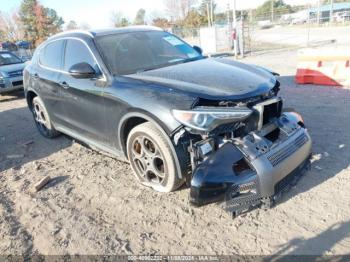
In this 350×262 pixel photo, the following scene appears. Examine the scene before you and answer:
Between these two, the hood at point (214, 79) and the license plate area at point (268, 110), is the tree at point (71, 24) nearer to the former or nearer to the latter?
the hood at point (214, 79)

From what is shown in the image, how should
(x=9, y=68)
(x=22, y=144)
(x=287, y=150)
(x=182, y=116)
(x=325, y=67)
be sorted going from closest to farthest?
(x=182, y=116), (x=287, y=150), (x=22, y=144), (x=325, y=67), (x=9, y=68)

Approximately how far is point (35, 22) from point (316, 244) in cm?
5594

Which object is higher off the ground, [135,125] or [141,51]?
[141,51]

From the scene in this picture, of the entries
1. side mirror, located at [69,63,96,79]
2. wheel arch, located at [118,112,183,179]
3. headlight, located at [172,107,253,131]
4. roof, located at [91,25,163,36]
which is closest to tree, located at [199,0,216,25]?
roof, located at [91,25,163,36]

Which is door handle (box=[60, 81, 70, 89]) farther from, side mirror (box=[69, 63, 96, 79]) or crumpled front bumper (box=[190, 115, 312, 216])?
crumpled front bumper (box=[190, 115, 312, 216])

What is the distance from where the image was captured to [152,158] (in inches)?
139

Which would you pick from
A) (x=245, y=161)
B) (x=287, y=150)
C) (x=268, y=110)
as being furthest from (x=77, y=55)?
(x=287, y=150)

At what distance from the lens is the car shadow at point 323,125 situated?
3.72 metres

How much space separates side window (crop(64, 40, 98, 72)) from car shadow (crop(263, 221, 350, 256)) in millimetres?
2829

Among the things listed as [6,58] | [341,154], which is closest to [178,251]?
[341,154]

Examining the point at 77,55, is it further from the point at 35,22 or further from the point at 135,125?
the point at 35,22

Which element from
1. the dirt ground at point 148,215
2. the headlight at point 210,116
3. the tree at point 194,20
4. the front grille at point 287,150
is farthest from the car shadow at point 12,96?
the tree at point 194,20

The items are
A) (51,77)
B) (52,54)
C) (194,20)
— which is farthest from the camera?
(194,20)

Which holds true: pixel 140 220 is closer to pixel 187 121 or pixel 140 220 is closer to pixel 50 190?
pixel 187 121
